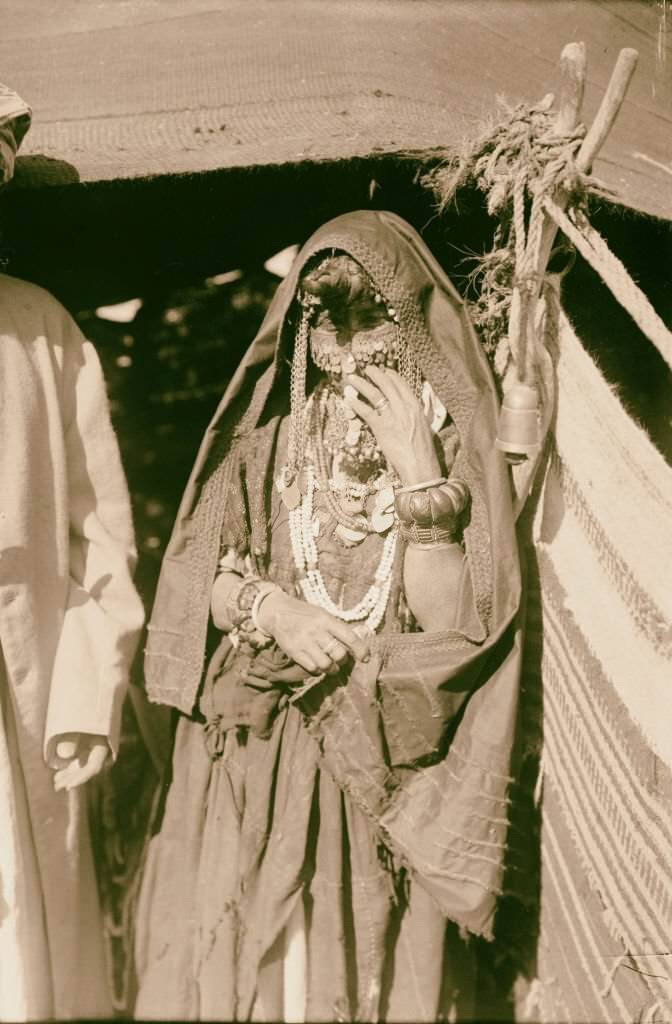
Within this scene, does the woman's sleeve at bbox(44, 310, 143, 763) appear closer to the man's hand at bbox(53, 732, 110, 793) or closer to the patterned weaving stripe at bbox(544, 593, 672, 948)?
the man's hand at bbox(53, 732, 110, 793)

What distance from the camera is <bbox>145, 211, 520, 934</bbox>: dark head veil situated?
1675mm

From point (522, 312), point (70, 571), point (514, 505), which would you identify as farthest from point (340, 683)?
point (522, 312)

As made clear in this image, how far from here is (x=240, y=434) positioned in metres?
1.89

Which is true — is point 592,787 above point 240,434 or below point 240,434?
below

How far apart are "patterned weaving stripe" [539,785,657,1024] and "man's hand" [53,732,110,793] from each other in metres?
0.89

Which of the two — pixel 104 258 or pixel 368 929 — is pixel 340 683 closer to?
pixel 368 929

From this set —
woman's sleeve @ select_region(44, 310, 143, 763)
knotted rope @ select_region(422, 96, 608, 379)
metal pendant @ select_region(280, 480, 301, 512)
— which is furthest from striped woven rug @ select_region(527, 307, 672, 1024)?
woman's sleeve @ select_region(44, 310, 143, 763)

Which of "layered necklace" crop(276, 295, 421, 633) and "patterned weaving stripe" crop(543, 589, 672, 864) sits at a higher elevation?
"layered necklace" crop(276, 295, 421, 633)

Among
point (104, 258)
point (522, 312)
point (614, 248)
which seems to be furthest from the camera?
point (104, 258)

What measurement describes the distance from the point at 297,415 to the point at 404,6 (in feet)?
3.20

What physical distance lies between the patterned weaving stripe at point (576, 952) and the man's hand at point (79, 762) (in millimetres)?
893

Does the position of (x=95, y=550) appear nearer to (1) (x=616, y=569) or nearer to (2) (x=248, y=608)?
(2) (x=248, y=608)

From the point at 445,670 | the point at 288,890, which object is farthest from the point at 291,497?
the point at 288,890

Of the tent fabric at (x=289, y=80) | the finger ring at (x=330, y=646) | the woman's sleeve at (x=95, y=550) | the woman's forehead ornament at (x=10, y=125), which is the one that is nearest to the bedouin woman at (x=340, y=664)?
the finger ring at (x=330, y=646)
